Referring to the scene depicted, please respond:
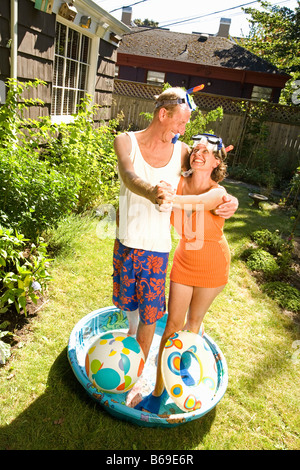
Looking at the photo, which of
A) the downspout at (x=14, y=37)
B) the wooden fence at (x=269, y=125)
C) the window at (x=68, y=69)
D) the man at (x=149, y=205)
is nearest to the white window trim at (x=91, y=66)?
the window at (x=68, y=69)

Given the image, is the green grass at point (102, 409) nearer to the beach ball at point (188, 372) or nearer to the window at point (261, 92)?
the beach ball at point (188, 372)

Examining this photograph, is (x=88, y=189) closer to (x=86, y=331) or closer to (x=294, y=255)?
(x=86, y=331)

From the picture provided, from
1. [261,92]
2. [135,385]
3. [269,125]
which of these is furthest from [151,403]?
[261,92]

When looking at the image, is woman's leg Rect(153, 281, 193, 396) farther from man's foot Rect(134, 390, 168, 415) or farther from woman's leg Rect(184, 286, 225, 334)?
man's foot Rect(134, 390, 168, 415)

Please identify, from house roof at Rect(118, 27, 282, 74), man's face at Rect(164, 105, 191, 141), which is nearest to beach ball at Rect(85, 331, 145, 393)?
man's face at Rect(164, 105, 191, 141)

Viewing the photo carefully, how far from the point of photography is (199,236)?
2111 mm

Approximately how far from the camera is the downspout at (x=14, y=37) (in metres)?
3.88

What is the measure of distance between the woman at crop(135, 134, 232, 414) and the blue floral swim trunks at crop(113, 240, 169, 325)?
10cm

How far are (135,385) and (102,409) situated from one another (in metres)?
0.29

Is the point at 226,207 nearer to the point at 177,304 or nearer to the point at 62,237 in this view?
the point at 177,304

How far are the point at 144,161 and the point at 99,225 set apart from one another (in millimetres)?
2970

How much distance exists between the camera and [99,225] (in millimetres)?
4840

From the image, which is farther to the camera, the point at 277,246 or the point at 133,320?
the point at 277,246
